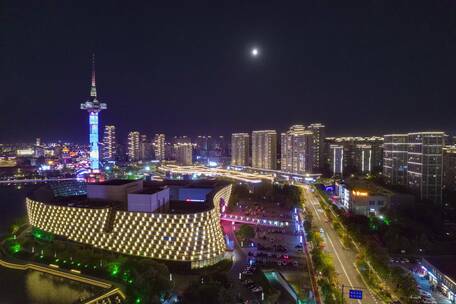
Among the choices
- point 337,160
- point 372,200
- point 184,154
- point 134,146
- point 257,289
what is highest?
point 134,146

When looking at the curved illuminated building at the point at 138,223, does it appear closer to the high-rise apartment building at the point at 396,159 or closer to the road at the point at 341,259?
the road at the point at 341,259

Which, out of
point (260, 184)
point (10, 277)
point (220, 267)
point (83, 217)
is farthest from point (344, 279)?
point (260, 184)

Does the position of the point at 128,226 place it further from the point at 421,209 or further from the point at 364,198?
the point at 421,209

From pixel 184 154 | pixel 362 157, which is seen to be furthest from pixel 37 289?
pixel 184 154

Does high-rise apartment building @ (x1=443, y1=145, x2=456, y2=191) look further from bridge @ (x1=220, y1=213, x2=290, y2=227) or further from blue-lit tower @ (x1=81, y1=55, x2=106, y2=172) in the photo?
blue-lit tower @ (x1=81, y1=55, x2=106, y2=172)

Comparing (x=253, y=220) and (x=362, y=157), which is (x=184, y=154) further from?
(x=253, y=220)

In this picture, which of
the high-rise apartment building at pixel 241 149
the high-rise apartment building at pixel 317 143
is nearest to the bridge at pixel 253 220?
the high-rise apartment building at pixel 317 143

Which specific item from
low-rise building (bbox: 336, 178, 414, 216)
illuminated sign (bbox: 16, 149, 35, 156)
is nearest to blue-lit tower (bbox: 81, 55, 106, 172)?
low-rise building (bbox: 336, 178, 414, 216)

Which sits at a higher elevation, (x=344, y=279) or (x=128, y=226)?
(x=128, y=226)
